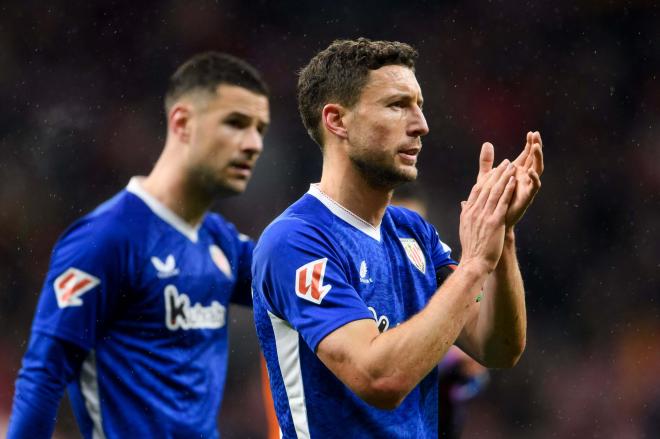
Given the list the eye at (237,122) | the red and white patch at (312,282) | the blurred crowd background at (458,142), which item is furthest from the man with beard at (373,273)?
the blurred crowd background at (458,142)

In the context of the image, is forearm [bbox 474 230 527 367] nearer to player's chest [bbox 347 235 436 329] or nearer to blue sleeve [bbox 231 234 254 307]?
player's chest [bbox 347 235 436 329]

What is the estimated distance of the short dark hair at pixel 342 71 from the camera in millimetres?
2873

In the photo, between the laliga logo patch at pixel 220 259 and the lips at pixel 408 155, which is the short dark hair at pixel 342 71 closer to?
the lips at pixel 408 155

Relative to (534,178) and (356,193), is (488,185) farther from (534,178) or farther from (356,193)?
(356,193)

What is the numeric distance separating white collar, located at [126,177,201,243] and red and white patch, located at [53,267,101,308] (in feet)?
1.68

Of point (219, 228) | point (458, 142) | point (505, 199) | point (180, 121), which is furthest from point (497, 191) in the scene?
point (458, 142)

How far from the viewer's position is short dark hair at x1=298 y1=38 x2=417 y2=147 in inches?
113

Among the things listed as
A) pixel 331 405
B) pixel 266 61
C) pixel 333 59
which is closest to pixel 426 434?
pixel 331 405

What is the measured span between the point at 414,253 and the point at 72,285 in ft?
4.54

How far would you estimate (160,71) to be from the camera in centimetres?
880

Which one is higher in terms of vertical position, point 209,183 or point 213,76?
point 213,76

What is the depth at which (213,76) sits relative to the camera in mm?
4340

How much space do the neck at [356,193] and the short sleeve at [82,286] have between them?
114 cm

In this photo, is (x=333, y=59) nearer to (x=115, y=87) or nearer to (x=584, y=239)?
(x=584, y=239)
